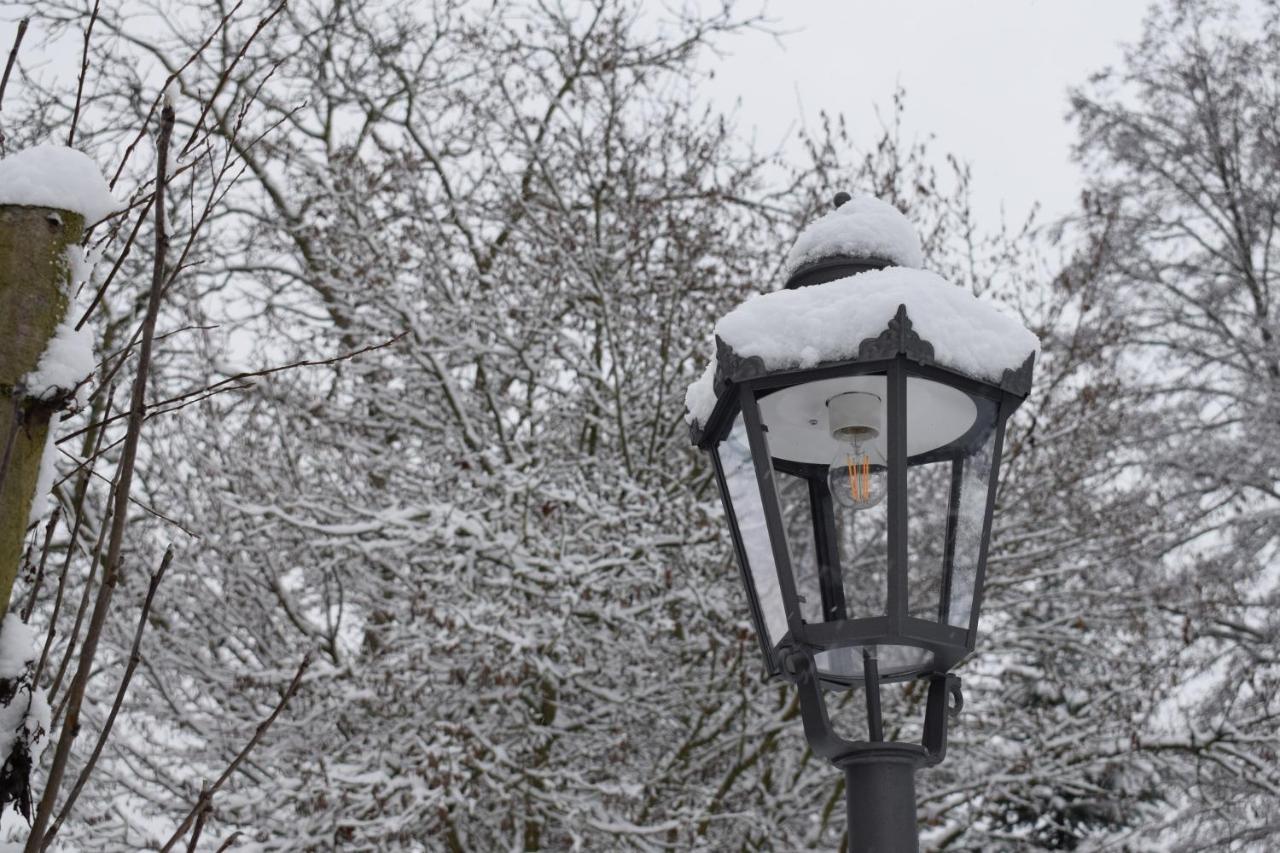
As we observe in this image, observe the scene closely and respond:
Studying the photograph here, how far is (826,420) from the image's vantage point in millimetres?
2572

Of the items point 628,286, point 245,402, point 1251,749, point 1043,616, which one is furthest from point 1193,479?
point 245,402

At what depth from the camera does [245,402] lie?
27.8 ft

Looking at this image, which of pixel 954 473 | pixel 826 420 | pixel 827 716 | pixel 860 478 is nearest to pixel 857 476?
pixel 860 478

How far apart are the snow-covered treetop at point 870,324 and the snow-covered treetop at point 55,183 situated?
4.17 ft

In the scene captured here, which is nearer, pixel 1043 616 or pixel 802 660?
pixel 802 660

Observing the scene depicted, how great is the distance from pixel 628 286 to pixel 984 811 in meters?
4.01

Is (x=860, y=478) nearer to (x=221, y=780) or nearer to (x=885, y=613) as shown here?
(x=885, y=613)

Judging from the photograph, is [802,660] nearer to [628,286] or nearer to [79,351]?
[79,351]

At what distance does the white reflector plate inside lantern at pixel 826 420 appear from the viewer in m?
2.49

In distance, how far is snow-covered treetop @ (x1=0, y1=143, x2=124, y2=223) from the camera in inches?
59.9

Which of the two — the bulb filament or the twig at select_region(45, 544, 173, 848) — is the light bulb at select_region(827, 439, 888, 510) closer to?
the bulb filament

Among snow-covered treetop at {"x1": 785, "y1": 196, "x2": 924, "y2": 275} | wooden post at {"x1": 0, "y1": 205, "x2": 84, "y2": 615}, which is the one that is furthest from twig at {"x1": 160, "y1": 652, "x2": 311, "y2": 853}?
snow-covered treetop at {"x1": 785, "y1": 196, "x2": 924, "y2": 275}

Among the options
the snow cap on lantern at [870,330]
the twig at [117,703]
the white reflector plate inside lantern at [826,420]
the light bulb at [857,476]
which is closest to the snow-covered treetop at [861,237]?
the snow cap on lantern at [870,330]

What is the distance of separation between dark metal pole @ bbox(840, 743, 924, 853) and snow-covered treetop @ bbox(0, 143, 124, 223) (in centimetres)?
168
